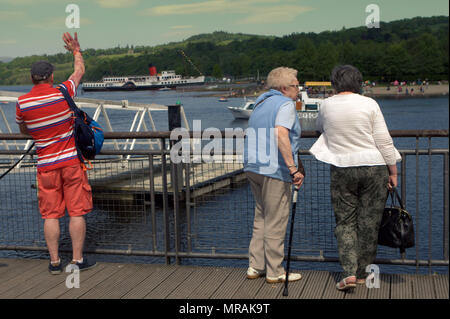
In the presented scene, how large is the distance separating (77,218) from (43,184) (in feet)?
1.35

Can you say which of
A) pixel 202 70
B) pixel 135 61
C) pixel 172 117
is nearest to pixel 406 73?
pixel 202 70

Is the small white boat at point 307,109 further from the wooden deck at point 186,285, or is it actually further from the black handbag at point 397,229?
the black handbag at point 397,229

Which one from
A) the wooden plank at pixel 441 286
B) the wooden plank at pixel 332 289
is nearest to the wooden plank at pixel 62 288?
the wooden plank at pixel 332 289

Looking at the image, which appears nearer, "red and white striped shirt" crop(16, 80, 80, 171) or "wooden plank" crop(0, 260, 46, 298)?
"red and white striped shirt" crop(16, 80, 80, 171)

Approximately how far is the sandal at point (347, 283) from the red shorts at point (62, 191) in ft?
7.33

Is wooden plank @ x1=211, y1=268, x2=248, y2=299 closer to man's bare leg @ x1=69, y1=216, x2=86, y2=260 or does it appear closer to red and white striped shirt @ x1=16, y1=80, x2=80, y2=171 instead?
man's bare leg @ x1=69, y1=216, x2=86, y2=260

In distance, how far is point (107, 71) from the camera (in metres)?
182

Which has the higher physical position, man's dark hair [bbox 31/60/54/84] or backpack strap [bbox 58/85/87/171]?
man's dark hair [bbox 31/60/54/84]

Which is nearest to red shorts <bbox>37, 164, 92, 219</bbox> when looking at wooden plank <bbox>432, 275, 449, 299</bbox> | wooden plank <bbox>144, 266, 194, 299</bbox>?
wooden plank <bbox>144, 266, 194, 299</bbox>

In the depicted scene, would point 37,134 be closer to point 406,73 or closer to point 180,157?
point 180,157

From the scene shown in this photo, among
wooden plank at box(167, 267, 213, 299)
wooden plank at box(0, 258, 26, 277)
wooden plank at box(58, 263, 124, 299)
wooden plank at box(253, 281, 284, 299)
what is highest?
wooden plank at box(253, 281, 284, 299)

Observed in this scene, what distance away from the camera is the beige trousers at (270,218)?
4414mm

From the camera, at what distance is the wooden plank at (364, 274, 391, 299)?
4.26m

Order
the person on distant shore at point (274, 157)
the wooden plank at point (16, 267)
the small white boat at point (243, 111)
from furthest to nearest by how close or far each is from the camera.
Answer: the small white boat at point (243, 111) < the wooden plank at point (16, 267) < the person on distant shore at point (274, 157)
